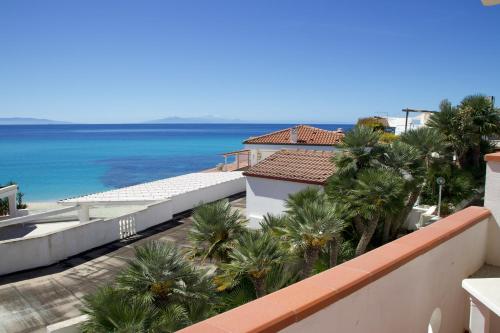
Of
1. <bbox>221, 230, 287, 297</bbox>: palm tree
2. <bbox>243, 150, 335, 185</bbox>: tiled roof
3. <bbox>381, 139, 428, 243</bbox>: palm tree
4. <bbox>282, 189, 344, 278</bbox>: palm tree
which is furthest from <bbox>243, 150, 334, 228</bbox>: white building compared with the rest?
<bbox>221, 230, 287, 297</bbox>: palm tree

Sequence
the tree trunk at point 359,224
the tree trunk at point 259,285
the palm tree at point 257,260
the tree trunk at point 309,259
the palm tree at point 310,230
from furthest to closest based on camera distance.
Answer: the tree trunk at point 359,224 → the tree trunk at point 309,259 → the palm tree at point 310,230 → the tree trunk at point 259,285 → the palm tree at point 257,260

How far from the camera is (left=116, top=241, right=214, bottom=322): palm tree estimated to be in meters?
6.45

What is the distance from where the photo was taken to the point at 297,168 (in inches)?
708

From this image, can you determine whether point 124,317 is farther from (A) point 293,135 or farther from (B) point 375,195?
(A) point 293,135

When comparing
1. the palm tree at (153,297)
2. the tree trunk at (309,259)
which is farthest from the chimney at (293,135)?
the palm tree at (153,297)

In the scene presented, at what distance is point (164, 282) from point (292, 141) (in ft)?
81.0

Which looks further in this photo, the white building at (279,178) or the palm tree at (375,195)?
the white building at (279,178)

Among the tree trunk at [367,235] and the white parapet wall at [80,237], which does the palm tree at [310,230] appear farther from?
the white parapet wall at [80,237]

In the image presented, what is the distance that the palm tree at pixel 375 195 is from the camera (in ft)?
36.0

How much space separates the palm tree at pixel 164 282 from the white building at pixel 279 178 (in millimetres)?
10201

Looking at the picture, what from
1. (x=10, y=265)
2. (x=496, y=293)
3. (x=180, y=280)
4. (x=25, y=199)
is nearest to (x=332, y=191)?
(x=180, y=280)

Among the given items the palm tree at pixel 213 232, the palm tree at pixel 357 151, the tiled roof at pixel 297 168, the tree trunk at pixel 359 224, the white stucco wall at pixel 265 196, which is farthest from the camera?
the white stucco wall at pixel 265 196

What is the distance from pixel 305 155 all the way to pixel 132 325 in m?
15.1

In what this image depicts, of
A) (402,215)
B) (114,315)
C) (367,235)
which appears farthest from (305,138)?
(114,315)
